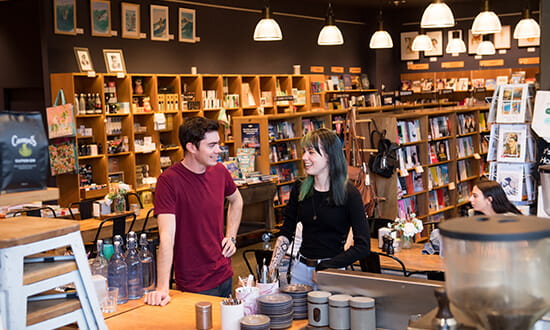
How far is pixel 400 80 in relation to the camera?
17.2m

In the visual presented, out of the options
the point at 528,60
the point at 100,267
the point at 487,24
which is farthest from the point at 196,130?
the point at 528,60

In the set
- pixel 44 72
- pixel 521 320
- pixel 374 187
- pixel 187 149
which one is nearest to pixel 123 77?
pixel 44 72

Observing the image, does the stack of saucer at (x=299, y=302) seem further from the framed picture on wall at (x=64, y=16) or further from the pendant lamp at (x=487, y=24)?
the framed picture on wall at (x=64, y=16)

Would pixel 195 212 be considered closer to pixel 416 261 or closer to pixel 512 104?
pixel 416 261

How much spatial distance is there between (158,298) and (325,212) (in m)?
1.04

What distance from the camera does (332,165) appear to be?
3.85 metres

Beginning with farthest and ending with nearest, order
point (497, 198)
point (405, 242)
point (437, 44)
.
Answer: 1. point (437, 44)
2. point (405, 242)
3. point (497, 198)

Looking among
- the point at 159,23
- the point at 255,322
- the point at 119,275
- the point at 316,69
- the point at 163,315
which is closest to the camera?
the point at 255,322

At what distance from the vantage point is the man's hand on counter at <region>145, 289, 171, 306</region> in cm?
334

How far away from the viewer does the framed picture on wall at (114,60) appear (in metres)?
9.91

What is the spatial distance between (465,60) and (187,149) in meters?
13.6

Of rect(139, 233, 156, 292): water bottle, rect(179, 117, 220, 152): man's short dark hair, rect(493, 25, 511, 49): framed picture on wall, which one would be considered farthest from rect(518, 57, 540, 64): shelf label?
rect(139, 233, 156, 292): water bottle

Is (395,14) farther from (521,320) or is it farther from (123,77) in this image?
(521,320)

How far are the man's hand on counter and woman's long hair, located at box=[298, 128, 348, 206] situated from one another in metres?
0.99
